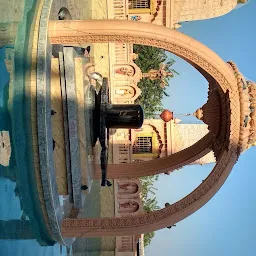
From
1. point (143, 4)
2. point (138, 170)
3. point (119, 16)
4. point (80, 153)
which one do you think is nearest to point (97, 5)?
point (119, 16)

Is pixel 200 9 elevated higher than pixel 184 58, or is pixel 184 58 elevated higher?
pixel 200 9

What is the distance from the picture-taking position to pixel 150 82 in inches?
992

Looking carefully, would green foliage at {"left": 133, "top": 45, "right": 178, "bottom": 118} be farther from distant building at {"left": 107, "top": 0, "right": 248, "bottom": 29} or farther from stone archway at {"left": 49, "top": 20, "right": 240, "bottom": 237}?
stone archway at {"left": 49, "top": 20, "right": 240, "bottom": 237}

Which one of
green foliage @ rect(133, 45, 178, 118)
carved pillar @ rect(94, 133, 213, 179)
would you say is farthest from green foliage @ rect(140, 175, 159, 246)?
carved pillar @ rect(94, 133, 213, 179)

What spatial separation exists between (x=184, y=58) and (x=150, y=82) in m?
18.9

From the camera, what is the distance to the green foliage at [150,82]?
81.8ft

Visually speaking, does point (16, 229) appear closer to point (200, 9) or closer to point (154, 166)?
point (154, 166)

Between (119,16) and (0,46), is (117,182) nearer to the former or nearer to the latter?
(119,16)

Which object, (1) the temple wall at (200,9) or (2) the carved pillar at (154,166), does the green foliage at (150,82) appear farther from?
(2) the carved pillar at (154,166)

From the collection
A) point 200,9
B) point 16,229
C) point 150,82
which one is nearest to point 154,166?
point 16,229

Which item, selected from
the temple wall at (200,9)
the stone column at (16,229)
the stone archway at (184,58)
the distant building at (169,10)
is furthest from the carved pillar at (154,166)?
the temple wall at (200,9)

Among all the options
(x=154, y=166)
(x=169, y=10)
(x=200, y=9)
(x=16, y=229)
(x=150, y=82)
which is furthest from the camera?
(x=150, y=82)

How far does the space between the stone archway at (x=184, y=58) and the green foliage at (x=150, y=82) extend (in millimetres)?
17608

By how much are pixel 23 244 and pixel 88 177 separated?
1.33 meters
